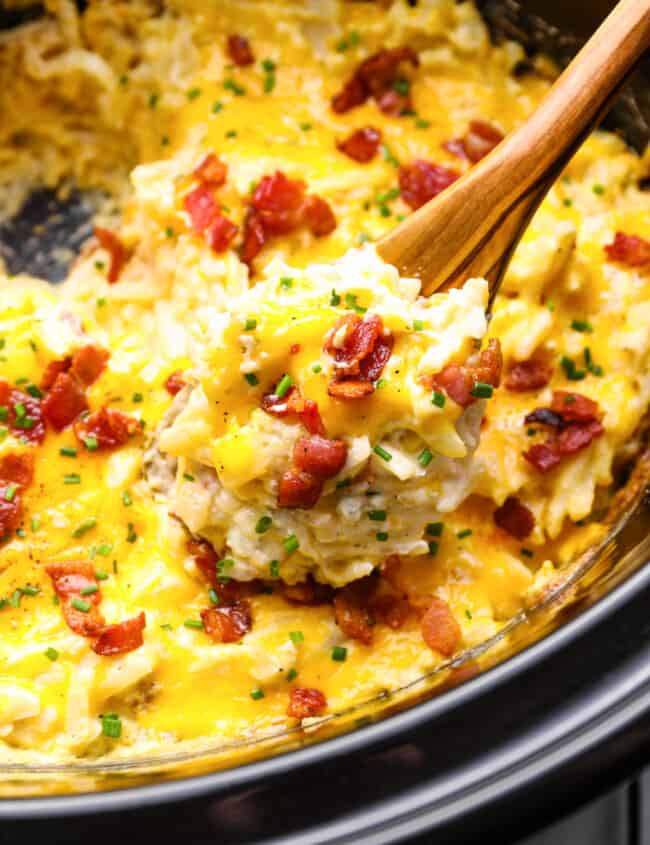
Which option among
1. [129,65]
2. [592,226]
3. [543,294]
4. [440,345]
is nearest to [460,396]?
[440,345]

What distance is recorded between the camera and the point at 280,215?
2.90 meters

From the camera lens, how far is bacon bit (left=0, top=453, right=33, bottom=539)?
2605 mm

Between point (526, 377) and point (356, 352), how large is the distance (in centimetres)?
65

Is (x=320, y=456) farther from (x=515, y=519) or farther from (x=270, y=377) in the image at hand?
→ (x=515, y=519)

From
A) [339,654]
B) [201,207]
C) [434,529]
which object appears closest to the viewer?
[339,654]

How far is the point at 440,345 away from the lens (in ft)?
7.29

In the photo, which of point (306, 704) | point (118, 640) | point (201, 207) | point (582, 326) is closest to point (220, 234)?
point (201, 207)

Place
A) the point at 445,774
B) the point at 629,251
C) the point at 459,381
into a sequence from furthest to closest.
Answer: the point at 629,251, the point at 459,381, the point at 445,774

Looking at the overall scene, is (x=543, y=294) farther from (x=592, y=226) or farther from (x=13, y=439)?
(x=13, y=439)

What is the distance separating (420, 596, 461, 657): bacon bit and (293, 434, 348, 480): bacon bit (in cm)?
45

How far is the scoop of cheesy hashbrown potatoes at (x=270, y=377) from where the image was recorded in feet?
7.48

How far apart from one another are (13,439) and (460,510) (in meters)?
1.03

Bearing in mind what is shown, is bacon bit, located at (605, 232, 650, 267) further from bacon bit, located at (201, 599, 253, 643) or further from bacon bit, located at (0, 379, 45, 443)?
bacon bit, located at (0, 379, 45, 443)

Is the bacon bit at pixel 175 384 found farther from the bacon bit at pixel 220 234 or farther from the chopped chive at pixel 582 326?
the chopped chive at pixel 582 326
